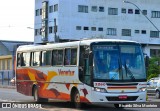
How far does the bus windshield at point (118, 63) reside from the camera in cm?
1814

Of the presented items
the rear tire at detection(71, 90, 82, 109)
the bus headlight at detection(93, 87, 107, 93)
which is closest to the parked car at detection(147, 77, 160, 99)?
the rear tire at detection(71, 90, 82, 109)

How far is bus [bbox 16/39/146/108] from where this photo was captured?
1802 cm

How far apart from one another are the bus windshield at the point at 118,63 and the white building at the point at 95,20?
66.8 meters

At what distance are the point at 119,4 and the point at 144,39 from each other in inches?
361

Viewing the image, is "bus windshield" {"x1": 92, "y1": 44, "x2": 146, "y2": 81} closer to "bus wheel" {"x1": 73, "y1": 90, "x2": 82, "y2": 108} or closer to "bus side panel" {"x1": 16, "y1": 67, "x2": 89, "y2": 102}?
"bus side panel" {"x1": 16, "y1": 67, "x2": 89, "y2": 102}

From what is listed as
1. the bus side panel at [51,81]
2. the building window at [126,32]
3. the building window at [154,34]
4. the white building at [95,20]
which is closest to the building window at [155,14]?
the white building at [95,20]

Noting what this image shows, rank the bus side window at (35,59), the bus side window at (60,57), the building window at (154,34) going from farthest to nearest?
the building window at (154,34) < the bus side window at (35,59) < the bus side window at (60,57)

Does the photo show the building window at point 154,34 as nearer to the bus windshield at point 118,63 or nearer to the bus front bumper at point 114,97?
the bus windshield at point 118,63

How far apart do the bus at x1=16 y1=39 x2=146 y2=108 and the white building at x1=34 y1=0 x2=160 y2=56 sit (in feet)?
213

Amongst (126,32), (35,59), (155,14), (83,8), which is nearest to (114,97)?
(35,59)

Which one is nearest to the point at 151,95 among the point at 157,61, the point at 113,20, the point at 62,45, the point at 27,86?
the point at 27,86

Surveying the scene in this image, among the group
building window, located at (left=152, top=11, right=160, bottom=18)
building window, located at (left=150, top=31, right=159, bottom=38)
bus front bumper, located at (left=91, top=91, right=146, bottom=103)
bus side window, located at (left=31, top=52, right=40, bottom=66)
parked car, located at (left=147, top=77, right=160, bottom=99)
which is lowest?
parked car, located at (left=147, top=77, right=160, bottom=99)

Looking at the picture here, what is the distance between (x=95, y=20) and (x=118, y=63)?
7298cm

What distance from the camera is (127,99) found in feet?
59.2
